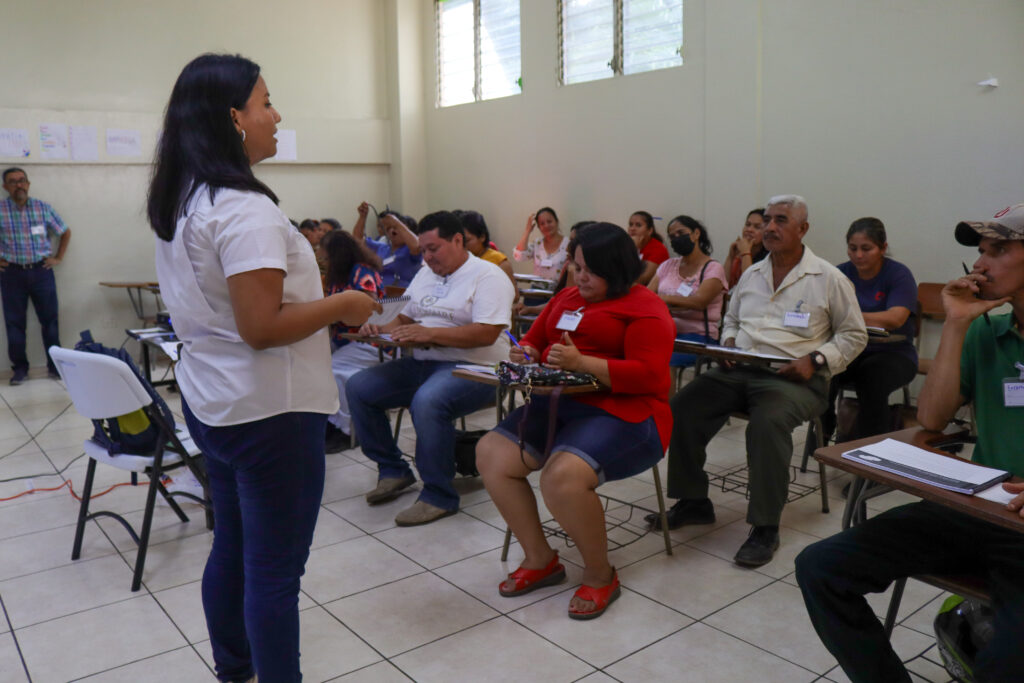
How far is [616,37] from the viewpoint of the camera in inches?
255

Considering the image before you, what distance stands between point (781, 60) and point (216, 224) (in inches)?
190

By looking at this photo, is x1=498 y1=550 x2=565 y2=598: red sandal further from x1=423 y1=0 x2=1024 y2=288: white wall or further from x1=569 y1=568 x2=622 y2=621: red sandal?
x1=423 y1=0 x2=1024 y2=288: white wall

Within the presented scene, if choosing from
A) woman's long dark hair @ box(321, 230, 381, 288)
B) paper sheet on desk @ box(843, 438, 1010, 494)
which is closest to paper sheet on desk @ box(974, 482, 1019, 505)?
paper sheet on desk @ box(843, 438, 1010, 494)

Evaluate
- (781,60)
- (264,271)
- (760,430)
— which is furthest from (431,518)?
(781,60)

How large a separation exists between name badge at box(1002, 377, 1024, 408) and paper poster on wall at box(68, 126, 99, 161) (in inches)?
276

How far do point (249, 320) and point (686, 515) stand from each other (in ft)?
7.01

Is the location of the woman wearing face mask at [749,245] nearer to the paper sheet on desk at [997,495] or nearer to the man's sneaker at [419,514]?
the man's sneaker at [419,514]

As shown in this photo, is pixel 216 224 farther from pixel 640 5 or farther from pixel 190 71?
pixel 640 5

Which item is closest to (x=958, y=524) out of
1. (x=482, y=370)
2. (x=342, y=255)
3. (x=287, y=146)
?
(x=482, y=370)

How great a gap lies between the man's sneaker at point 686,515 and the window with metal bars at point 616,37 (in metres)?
3.99

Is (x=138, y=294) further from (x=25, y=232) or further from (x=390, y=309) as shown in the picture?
(x=390, y=309)

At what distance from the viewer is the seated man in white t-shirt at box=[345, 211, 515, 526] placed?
127 inches

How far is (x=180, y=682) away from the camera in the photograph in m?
2.07

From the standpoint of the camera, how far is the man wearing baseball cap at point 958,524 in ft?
5.47
